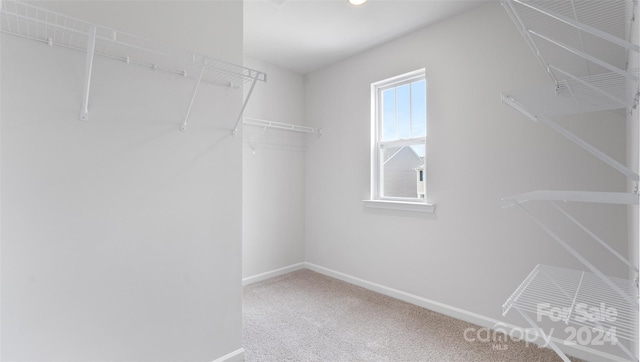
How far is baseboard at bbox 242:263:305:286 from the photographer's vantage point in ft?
11.0

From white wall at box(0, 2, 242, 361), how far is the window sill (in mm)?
1602

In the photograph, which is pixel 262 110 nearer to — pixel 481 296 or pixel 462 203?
pixel 462 203

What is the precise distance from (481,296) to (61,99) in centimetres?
289

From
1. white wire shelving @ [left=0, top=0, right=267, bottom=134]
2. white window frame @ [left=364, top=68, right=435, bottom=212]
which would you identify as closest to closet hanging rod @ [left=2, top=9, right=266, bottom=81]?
white wire shelving @ [left=0, top=0, right=267, bottom=134]

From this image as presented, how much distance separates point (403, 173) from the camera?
3.06 meters

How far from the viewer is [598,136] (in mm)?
1935

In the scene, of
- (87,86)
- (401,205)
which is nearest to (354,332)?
(401,205)

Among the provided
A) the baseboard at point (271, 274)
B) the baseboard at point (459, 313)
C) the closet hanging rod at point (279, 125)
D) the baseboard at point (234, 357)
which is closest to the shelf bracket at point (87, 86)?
the baseboard at point (234, 357)

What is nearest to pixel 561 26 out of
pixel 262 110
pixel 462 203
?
pixel 462 203

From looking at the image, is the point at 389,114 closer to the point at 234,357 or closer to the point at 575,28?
the point at 575,28

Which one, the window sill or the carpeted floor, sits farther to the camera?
the window sill

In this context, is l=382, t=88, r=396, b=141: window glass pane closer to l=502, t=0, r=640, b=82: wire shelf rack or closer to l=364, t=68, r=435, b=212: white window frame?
l=364, t=68, r=435, b=212: white window frame

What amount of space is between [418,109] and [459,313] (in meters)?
1.82

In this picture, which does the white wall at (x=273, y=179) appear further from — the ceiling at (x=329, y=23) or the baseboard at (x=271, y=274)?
the ceiling at (x=329, y=23)
